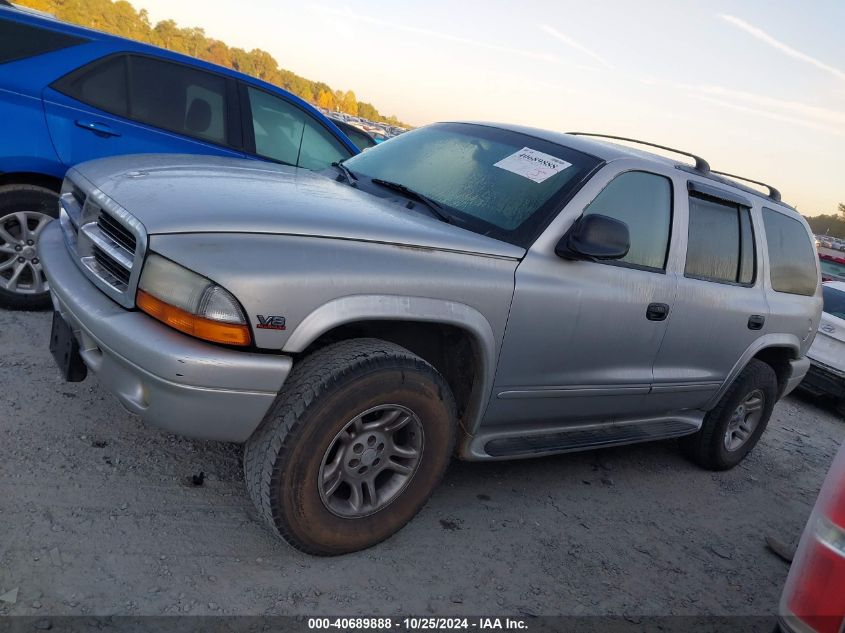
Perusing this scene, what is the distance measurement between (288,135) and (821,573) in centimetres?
438

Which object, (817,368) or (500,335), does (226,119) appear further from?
(817,368)

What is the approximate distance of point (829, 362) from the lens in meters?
7.22

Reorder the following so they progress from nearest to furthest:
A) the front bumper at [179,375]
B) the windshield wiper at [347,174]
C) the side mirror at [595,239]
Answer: the front bumper at [179,375]
the side mirror at [595,239]
the windshield wiper at [347,174]

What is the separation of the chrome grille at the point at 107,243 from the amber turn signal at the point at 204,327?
0.18 meters

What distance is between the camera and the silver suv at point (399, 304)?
216cm

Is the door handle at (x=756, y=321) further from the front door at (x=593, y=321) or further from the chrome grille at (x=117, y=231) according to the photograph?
the chrome grille at (x=117, y=231)

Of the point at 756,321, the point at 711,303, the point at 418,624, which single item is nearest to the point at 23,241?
the point at 418,624

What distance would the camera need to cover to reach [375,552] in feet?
8.77

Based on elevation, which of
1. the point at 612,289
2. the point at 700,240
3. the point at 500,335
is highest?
the point at 700,240

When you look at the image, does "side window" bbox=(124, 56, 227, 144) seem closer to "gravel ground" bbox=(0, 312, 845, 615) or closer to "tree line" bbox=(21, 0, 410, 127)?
"gravel ground" bbox=(0, 312, 845, 615)

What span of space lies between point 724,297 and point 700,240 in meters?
0.37

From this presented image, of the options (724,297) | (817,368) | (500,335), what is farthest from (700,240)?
(817,368)

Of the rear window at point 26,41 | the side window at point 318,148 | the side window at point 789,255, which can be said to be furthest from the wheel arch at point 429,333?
the rear window at point 26,41

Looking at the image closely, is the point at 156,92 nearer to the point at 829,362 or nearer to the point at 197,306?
the point at 197,306
